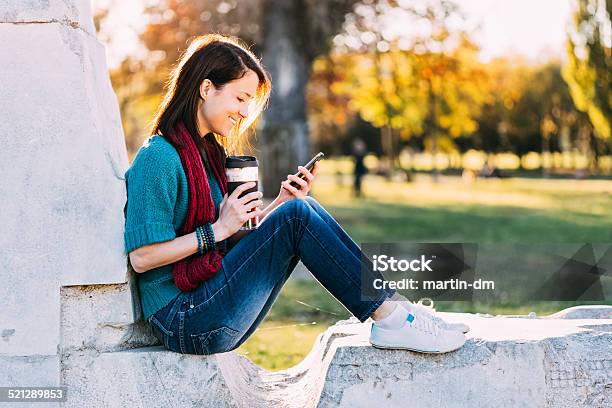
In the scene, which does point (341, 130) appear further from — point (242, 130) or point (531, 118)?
point (242, 130)

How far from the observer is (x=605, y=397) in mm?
3199

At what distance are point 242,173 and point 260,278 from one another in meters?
0.42

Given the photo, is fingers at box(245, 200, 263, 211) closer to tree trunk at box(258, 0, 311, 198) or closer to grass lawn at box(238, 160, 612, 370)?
grass lawn at box(238, 160, 612, 370)

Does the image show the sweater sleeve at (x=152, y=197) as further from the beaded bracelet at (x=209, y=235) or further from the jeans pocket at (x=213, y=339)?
the jeans pocket at (x=213, y=339)

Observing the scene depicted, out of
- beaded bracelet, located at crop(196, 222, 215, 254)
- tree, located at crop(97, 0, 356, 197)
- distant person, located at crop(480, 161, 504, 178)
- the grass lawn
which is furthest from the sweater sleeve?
distant person, located at crop(480, 161, 504, 178)

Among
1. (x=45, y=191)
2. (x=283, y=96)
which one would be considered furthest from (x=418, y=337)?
(x=283, y=96)

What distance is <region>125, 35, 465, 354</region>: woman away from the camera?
10.0 ft

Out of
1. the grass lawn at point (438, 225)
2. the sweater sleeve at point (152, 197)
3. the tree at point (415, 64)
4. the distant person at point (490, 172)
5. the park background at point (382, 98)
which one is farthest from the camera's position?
the distant person at point (490, 172)

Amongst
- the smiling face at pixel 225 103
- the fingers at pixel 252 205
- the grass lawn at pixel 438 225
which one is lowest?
the grass lawn at pixel 438 225

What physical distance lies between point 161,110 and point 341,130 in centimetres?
4684

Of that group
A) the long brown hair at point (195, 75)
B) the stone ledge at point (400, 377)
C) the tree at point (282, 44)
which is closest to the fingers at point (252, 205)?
the long brown hair at point (195, 75)

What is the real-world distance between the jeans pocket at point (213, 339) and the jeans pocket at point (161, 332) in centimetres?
10

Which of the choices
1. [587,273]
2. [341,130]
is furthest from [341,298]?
[341,130]

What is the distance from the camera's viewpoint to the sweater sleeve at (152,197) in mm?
3018
